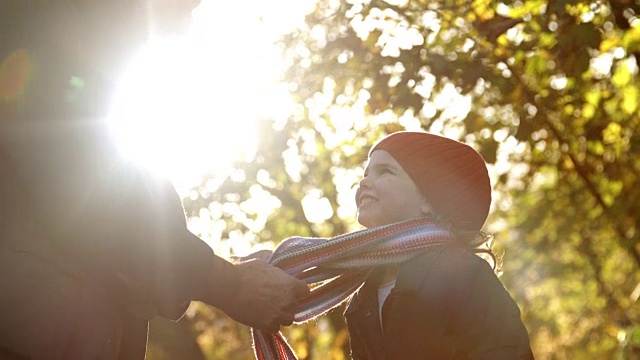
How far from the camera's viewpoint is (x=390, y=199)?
11.6 ft

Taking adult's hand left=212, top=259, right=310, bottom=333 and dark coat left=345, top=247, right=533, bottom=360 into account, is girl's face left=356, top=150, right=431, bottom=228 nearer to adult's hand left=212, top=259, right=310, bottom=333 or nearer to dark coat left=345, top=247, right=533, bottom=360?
dark coat left=345, top=247, right=533, bottom=360

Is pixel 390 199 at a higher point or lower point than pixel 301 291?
lower

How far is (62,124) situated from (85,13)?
0.33 m

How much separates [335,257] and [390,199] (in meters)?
0.38

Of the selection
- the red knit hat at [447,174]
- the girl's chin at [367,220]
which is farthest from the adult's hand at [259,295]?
the red knit hat at [447,174]

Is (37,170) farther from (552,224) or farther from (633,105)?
(552,224)

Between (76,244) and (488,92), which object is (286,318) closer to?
(76,244)

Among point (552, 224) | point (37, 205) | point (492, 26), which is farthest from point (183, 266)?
point (552, 224)

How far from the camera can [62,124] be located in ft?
7.97

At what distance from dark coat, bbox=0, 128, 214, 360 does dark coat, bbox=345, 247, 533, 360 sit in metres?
0.95

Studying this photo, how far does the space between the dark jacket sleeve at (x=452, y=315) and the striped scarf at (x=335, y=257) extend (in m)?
0.09

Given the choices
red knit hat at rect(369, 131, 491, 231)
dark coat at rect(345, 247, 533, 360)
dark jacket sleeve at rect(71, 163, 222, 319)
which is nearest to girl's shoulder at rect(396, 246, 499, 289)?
dark coat at rect(345, 247, 533, 360)

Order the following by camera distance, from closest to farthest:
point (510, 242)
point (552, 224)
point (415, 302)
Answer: point (415, 302) → point (552, 224) → point (510, 242)

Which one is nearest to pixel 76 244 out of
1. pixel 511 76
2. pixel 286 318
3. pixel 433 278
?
pixel 286 318
